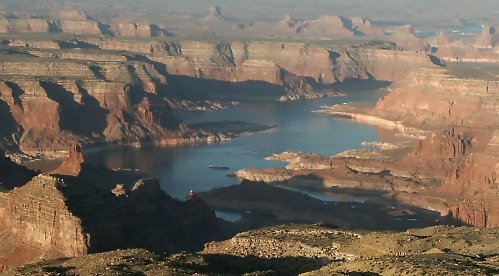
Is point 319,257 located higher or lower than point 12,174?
higher

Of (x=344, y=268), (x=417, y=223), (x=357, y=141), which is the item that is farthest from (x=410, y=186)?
(x=344, y=268)

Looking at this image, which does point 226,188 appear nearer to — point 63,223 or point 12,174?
point 12,174

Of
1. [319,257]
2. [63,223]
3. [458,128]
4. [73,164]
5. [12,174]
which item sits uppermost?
[319,257]

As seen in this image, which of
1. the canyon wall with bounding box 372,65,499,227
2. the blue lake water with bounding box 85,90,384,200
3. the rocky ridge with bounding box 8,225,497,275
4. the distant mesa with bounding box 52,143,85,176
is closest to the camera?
the rocky ridge with bounding box 8,225,497,275

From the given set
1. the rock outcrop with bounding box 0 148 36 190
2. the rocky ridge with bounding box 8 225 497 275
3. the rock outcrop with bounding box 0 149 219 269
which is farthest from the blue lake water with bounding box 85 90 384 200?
the rocky ridge with bounding box 8 225 497 275

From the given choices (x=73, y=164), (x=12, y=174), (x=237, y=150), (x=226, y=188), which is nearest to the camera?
(x=12, y=174)

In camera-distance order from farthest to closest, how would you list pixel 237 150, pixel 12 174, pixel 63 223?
pixel 237 150
pixel 12 174
pixel 63 223

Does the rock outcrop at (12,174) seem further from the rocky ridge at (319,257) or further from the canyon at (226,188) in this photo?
the rocky ridge at (319,257)

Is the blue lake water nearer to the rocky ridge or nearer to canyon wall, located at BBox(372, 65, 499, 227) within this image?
canyon wall, located at BBox(372, 65, 499, 227)

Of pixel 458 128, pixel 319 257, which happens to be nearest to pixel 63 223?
pixel 319 257

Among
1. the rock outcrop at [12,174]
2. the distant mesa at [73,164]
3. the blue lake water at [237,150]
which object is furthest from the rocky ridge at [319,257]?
the blue lake water at [237,150]
